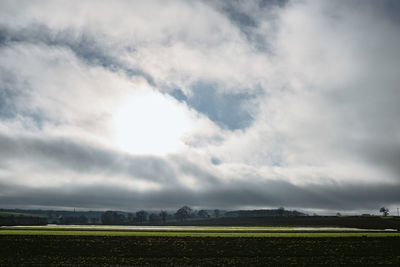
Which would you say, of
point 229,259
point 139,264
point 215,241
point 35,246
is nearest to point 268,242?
point 215,241

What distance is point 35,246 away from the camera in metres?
47.1

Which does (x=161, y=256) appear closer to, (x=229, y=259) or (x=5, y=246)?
(x=229, y=259)

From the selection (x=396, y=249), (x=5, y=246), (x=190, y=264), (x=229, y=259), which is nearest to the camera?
(x=190, y=264)

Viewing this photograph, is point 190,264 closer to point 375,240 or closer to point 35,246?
point 35,246

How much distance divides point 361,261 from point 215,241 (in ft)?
71.2

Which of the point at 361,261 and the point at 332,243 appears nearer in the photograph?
the point at 361,261

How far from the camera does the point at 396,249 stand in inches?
1706

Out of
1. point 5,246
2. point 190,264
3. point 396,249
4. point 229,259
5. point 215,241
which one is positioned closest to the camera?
point 190,264

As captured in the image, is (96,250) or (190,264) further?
(96,250)

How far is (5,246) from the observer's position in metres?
46.9

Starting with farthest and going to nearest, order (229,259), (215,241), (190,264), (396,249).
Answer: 1. (215,241)
2. (396,249)
3. (229,259)
4. (190,264)

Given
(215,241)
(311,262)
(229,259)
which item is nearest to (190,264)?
(229,259)

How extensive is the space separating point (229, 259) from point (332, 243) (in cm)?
1994

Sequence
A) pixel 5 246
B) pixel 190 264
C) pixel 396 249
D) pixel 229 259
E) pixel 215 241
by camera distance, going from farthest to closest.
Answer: pixel 215 241, pixel 5 246, pixel 396 249, pixel 229 259, pixel 190 264
